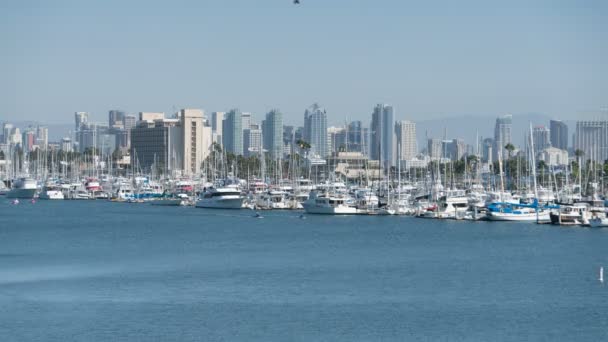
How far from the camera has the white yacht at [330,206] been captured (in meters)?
93.7

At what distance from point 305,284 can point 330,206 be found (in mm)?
47822

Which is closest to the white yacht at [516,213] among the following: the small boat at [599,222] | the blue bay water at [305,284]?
the blue bay water at [305,284]

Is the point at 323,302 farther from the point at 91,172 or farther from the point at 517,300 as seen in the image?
the point at 91,172

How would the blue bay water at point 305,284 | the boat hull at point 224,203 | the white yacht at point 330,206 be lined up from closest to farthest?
the blue bay water at point 305,284 < the white yacht at point 330,206 < the boat hull at point 224,203

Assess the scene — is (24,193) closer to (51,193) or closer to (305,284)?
(51,193)

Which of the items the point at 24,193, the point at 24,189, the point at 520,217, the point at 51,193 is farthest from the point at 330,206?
the point at 24,193

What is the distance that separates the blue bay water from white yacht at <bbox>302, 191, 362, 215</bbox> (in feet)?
46.5

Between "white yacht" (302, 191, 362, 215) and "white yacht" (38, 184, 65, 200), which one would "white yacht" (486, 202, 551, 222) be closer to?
"white yacht" (302, 191, 362, 215)

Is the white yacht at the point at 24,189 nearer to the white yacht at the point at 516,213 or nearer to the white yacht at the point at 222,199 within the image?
the white yacht at the point at 222,199

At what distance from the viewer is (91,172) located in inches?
7618

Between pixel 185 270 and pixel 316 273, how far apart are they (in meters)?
5.84

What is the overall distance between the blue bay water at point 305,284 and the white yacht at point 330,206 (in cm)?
1417

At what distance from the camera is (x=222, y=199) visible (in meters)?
108

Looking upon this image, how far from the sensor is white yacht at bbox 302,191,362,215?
93688 mm
